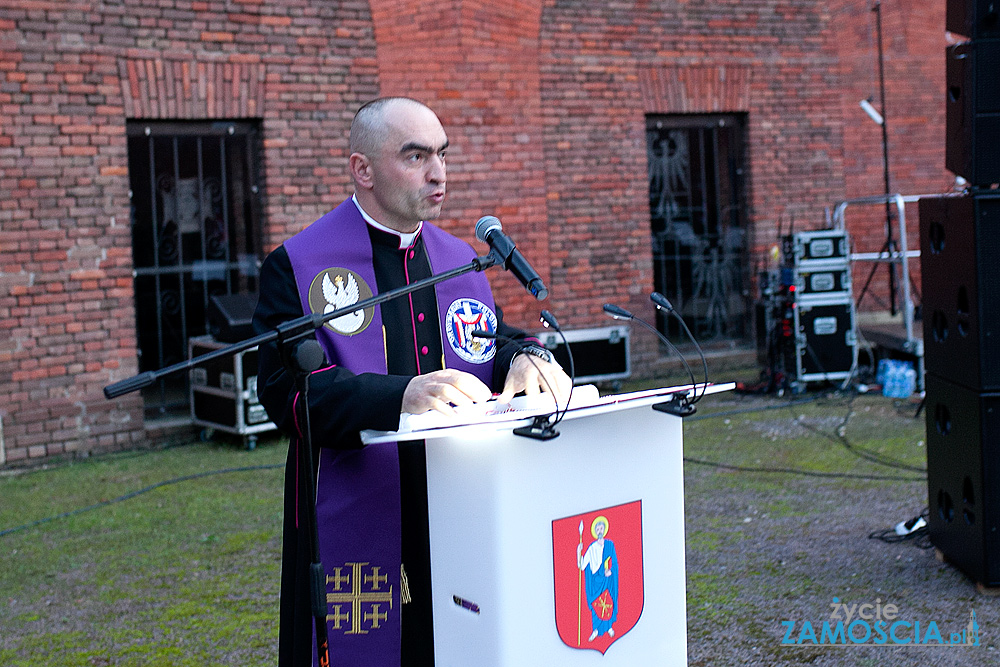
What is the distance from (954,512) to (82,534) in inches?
189

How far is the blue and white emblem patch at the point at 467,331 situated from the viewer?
2561 millimetres

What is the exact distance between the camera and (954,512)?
452 cm

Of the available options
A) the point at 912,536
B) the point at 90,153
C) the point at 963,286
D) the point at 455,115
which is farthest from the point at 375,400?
the point at 455,115

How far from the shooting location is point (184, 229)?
8766 mm

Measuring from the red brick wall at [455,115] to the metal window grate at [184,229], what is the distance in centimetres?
27

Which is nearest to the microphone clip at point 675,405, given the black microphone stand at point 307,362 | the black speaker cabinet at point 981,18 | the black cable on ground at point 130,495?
the black microphone stand at point 307,362

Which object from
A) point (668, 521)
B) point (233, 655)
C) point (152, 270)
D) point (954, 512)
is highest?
point (152, 270)

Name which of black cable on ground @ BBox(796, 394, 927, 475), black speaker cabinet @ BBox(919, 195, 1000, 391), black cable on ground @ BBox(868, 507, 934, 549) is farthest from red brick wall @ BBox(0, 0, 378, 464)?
black speaker cabinet @ BBox(919, 195, 1000, 391)

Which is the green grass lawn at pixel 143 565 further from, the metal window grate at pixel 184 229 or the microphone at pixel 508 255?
the microphone at pixel 508 255

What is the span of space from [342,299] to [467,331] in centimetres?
34

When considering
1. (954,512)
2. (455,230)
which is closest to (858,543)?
(954,512)

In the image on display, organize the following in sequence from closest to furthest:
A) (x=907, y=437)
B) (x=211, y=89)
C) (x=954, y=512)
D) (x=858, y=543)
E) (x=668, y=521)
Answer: (x=668, y=521)
(x=954, y=512)
(x=858, y=543)
(x=907, y=437)
(x=211, y=89)

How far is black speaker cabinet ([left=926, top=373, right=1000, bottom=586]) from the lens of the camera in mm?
4211

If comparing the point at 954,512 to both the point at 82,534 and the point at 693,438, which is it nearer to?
the point at 693,438
